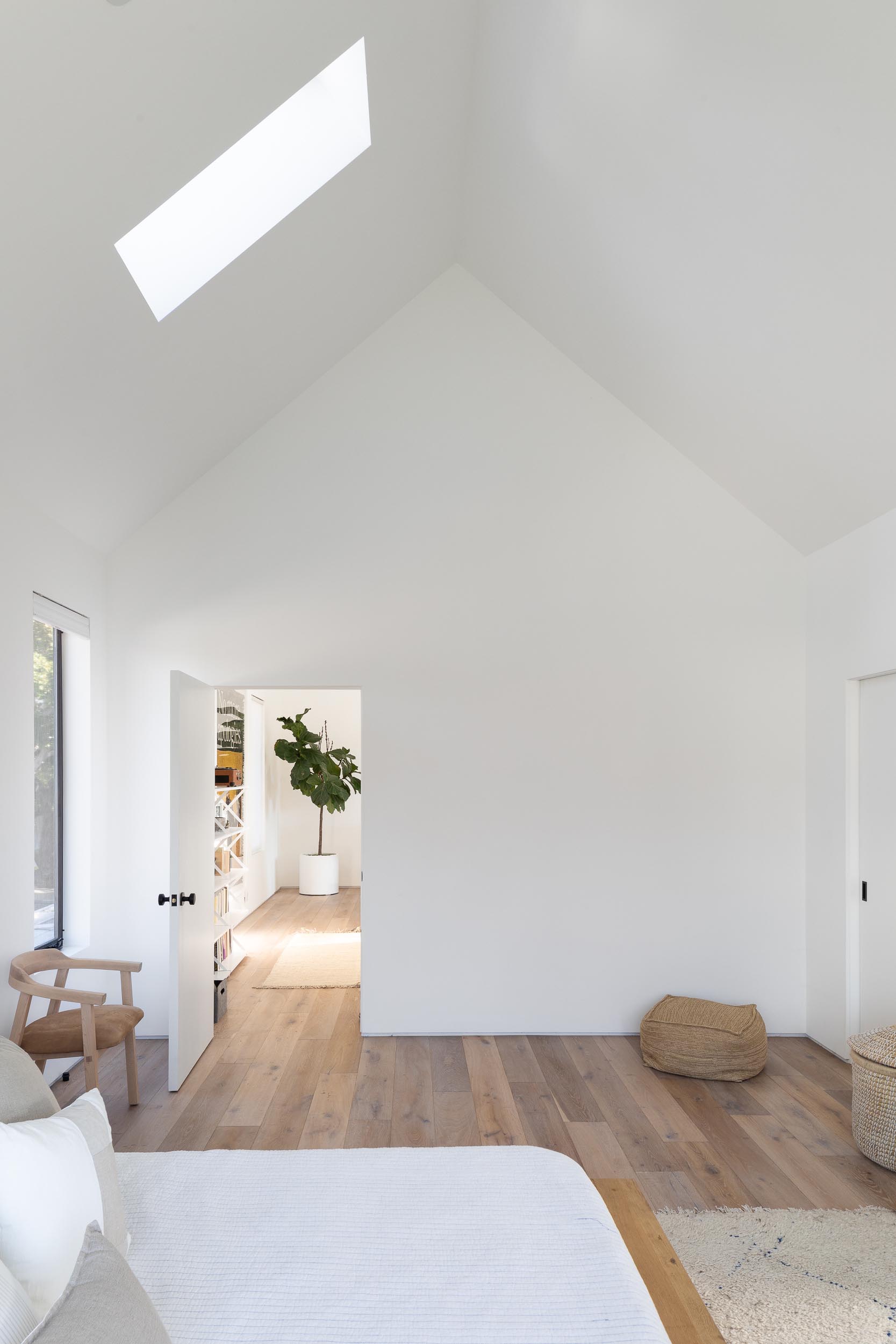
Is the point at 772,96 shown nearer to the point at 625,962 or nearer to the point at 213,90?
the point at 213,90

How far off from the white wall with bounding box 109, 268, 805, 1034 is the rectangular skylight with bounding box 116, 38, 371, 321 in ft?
4.83

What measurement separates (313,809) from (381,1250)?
25.3 ft

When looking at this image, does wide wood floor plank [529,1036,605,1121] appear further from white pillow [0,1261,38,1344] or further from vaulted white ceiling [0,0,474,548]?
vaulted white ceiling [0,0,474,548]

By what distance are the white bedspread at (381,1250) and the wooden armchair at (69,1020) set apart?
49.3 inches

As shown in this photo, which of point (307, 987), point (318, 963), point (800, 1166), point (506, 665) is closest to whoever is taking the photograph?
point (800, 1166)

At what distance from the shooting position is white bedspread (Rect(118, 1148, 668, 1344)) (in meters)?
1.57

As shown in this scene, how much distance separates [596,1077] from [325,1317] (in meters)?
2.74

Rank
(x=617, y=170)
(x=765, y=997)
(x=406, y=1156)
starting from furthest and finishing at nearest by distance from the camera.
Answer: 1. (x=765, y=997)
2. (x=617, y=170)
3. (x=406, y=1156)

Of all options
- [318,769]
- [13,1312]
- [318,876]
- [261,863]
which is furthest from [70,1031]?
[318,876]

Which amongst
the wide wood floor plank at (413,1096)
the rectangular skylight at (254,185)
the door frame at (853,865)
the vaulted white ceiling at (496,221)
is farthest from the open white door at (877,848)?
the rectangular skylight at (254,185)

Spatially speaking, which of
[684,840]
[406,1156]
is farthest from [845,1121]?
[406,1156]

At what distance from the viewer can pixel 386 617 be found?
4805mm

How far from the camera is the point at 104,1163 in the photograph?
71.5 inches

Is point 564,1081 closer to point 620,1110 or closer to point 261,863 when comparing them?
point 620,1110
